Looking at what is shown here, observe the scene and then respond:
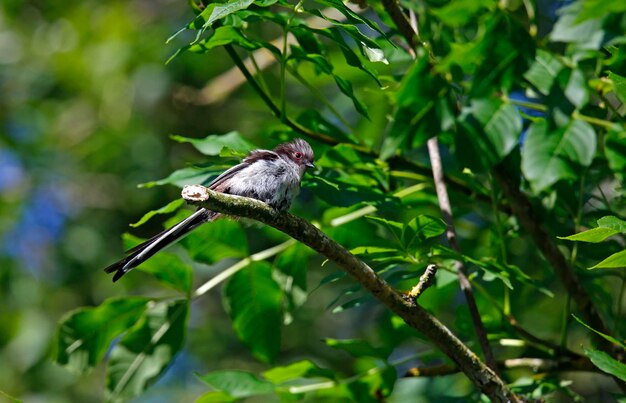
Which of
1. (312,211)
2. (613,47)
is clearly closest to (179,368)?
(312,211)

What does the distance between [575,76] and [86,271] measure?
23.1 ft

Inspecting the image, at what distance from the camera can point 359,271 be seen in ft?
8.68

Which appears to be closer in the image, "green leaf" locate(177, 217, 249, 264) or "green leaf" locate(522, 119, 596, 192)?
"green leaf" locate(522, 119, 596, 192)

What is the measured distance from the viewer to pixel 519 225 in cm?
351

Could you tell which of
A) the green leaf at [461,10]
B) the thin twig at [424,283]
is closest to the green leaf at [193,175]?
the thin twig at [424,283]

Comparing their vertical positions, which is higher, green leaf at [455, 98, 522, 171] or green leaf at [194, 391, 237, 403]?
green leaf at [455, 98, 522, 171]

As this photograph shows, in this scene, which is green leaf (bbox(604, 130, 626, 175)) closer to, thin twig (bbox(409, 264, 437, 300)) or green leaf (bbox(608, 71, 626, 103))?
green leaf (bbox(608, 71, 626, 103))

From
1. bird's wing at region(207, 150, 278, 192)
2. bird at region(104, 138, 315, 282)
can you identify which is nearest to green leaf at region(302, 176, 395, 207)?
bird at region(104, 138, 315, 282)

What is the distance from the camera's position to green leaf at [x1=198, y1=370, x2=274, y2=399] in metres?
3.34

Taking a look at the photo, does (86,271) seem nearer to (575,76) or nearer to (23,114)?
(23,114)

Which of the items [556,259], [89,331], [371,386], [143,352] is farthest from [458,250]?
[89,331]

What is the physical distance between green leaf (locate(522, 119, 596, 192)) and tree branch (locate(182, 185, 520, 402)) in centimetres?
64

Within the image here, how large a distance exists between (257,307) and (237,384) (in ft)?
1.25

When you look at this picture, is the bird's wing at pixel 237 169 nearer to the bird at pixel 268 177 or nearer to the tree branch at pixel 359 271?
the bird at pixel 268 177
